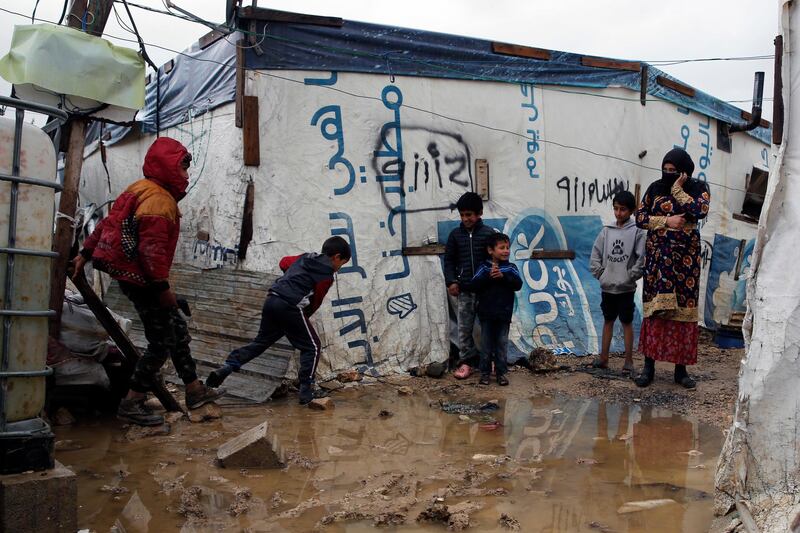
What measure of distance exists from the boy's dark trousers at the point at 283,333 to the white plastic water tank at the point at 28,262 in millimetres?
2518

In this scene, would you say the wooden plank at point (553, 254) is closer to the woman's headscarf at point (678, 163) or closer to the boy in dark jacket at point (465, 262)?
the boy in dark jacket at point (465, 262)

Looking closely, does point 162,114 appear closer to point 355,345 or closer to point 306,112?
point 306,112

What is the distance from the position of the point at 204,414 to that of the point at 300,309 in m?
1.03

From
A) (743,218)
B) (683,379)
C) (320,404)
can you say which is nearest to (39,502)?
(320,404)

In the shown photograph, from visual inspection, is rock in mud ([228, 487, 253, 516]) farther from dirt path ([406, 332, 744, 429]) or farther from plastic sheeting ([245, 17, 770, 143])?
plastic sheeting ([245, 17, 770, 143])

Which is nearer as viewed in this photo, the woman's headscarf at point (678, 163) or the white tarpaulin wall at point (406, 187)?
the woman's headscarf at point (678, 163)

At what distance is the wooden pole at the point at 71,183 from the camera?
4.58 metres

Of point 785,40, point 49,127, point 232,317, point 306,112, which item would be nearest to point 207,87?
point 306,112

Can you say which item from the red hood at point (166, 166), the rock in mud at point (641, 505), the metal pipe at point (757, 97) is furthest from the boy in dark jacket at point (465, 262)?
the metal pipe at point (757, 97)

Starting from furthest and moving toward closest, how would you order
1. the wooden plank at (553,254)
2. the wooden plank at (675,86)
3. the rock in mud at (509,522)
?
the wooden plank at (675,86), the wooden plank at (553,254), the rock in mud at (509,522)

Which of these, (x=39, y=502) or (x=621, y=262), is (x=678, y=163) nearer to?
(x=621, y=262)

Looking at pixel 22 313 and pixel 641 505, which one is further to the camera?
pixel 641 505

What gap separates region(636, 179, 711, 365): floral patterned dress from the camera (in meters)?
5.77

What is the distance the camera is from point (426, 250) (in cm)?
699
